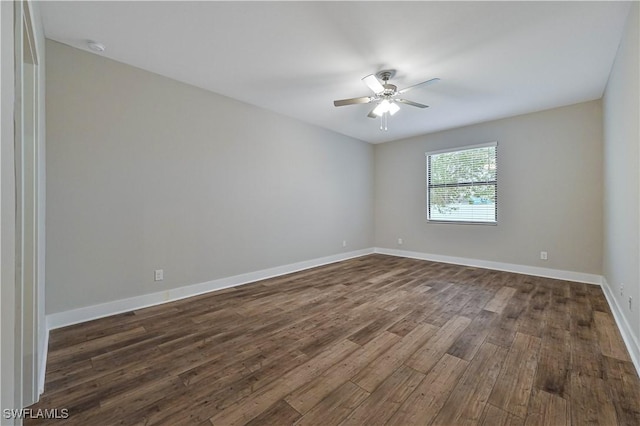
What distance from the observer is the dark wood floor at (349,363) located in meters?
1.42

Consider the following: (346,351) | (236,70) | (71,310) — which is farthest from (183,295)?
(236,70)

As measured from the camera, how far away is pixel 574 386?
1620mm

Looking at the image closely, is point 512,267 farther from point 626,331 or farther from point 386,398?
point 386,398

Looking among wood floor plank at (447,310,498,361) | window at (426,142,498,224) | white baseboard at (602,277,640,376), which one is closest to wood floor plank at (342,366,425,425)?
wood floor plank at (447,310,498,361)

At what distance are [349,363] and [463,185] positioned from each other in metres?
4.29

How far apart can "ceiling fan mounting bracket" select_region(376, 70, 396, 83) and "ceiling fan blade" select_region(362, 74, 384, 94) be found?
17 centimetres

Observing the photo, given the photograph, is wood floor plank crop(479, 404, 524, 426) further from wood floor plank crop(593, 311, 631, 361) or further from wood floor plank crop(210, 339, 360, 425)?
wood floor plank crop(593, 311, 631, 361)

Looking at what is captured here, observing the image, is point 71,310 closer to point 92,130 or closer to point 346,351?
point 92,130

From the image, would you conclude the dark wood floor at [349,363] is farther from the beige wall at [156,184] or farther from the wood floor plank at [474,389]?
the beige wall at [156,184]

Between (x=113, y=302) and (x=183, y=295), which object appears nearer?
(x=113, y=302)

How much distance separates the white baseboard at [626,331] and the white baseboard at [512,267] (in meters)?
0.82

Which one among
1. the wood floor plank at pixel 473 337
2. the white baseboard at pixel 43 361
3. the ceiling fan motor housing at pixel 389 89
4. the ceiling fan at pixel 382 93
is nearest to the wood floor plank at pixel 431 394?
the wood floor plank at pixel 473 337

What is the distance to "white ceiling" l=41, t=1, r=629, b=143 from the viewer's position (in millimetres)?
2031

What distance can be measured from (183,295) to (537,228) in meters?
5.23
